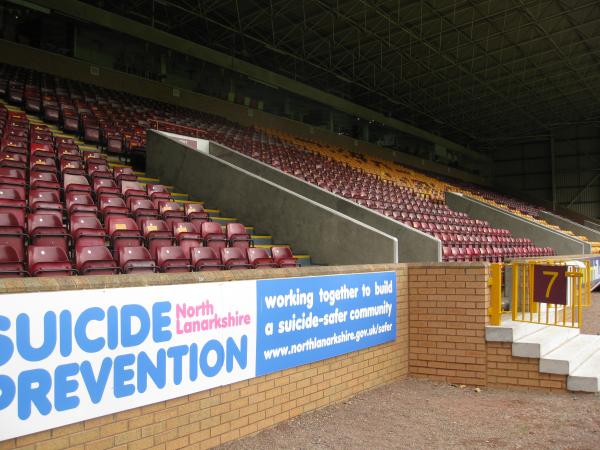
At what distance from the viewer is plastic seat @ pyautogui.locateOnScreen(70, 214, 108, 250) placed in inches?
226

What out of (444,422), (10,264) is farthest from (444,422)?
(10,264)

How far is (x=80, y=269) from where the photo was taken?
5.28 meters

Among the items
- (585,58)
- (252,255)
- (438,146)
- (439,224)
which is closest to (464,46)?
(585,58)

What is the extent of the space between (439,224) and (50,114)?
9.88 metres

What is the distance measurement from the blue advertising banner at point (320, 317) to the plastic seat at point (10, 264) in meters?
2.22

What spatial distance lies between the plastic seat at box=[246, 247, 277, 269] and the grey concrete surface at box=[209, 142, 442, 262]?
353 centimetres

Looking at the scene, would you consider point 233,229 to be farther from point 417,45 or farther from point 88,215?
point 417,45

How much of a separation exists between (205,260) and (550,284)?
415cm

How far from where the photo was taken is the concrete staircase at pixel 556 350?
5.66 meters

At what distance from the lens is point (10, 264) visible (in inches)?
190

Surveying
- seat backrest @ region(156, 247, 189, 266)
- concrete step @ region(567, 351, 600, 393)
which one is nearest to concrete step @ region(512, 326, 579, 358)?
concrete step @ region(567, 351, 600, 393)

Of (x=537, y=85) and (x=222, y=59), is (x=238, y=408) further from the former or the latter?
(x=537, y=85)

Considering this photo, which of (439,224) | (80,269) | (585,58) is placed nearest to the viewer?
(80,269)

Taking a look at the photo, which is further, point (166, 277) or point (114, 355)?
point (166, 277)
